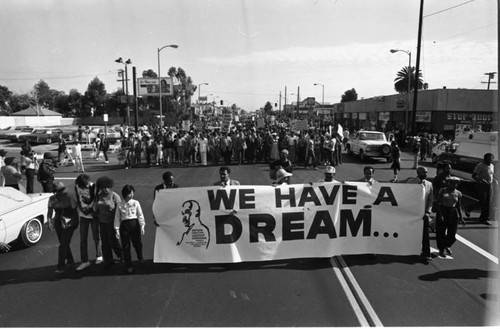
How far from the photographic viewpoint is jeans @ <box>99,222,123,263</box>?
5.84 meters

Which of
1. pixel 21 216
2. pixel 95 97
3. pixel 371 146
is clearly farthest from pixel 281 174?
pixel 95 97

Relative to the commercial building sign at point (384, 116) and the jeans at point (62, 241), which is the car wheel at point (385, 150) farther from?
the commercial building sign at point (384, 116)

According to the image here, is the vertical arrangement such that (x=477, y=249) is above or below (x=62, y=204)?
below

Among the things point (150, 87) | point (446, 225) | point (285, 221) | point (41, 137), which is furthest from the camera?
point (150, 87)

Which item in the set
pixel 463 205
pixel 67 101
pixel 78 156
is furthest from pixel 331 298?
pixel 67 101

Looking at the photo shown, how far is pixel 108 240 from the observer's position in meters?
5.90

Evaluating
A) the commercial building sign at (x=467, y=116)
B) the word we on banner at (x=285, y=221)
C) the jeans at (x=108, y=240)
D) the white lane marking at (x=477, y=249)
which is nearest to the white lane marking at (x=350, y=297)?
the word we on banner at (x=285, y=221)

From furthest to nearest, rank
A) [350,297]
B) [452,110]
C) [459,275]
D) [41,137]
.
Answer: [452,110] < [41,137] < [459,275] < [350,297]

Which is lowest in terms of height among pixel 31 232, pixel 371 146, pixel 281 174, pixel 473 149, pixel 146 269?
pixel 146 269

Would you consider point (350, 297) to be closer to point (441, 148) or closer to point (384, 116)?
point (441, 148)

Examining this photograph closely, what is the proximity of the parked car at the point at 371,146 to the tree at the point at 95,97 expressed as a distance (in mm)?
75186

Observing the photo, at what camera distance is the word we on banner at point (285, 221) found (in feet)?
19.7

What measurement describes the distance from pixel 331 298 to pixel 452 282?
1.88 metres

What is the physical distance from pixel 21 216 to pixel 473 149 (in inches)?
492
